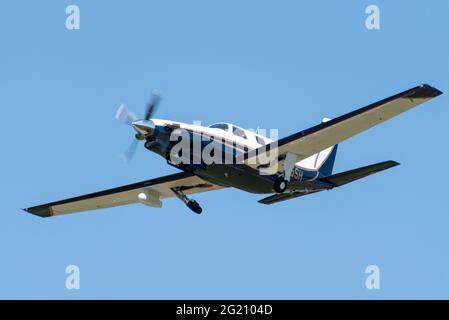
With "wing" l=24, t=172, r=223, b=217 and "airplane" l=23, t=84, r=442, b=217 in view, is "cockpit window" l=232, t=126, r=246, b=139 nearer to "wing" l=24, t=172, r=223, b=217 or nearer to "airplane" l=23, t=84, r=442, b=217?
"airplane" l=23, t=84, r=442, b=217

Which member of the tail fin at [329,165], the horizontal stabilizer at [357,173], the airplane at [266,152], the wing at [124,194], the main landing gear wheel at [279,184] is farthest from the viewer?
the tail fin at [329,165]

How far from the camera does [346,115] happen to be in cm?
3023

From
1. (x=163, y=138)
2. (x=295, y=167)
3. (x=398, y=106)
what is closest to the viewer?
(x=398, y=106)

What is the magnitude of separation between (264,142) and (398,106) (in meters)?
5.63

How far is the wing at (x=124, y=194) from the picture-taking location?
35.6 metres

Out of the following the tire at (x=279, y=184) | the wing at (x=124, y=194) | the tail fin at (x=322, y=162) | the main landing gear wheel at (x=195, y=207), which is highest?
the tail fin at (x=322, y=162)

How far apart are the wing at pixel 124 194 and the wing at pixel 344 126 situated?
4307 mm

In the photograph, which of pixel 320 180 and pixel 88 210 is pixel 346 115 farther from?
Answer: pixel 88 210

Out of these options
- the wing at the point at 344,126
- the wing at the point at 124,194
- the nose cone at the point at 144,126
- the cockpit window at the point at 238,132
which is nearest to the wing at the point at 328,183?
the wing at the point at 124,194

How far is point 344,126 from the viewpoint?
101 feet

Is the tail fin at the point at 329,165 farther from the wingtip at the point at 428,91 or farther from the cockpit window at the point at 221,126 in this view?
the wingtip at the point at 428,91
